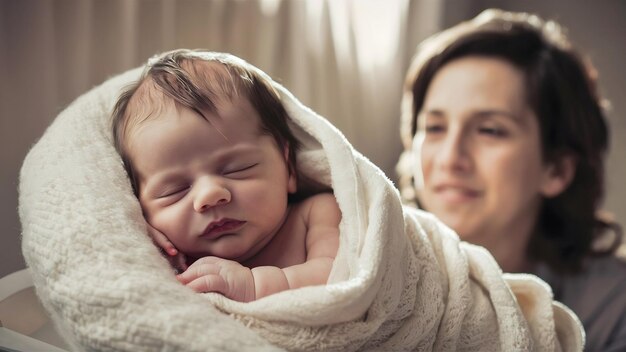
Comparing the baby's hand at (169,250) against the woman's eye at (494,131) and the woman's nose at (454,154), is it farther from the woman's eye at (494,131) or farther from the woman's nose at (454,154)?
the woman's eye at (494,131)

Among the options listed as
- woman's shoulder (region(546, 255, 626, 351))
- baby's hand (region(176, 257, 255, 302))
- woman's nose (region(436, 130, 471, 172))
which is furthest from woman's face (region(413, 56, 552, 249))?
baby's hand (region(176, 257, 255, 302))

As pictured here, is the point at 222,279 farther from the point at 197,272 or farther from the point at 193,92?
the point at 193,92

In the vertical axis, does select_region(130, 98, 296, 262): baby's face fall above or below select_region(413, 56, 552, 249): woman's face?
above

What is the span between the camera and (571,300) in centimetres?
152

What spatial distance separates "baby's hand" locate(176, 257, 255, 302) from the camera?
21.5 inches

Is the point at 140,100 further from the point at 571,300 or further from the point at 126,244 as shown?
the point at 571,300

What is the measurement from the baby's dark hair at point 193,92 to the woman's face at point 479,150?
2.52 feet

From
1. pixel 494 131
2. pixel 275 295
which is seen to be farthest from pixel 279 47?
pixel 275 295

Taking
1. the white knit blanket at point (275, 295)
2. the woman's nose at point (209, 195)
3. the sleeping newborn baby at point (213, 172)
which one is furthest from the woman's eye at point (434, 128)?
the woman's nose at point (209, 195)

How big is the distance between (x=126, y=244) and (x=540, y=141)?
122cm

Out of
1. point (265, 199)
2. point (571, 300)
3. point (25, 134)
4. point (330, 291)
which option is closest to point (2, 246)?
point (25, 134)

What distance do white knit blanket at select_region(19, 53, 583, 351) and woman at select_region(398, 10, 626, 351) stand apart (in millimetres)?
657

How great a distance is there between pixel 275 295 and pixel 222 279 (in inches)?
2.5

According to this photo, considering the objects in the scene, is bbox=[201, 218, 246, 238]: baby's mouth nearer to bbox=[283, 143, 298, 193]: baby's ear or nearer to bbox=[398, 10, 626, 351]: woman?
bbox=[283, 143, 298, 193]: baby's ear
